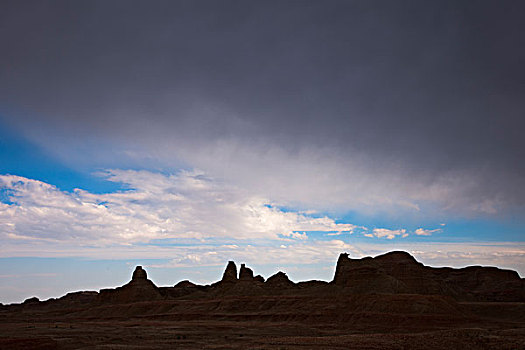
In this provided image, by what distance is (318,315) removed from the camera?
73.1 metres

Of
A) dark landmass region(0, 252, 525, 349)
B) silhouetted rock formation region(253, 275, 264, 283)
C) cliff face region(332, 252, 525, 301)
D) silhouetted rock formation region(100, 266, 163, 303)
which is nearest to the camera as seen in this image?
dark landmass region(0, 252, 525, 349)

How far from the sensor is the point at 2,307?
166m

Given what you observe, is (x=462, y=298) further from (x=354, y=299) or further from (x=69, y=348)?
(x=69, y=348)

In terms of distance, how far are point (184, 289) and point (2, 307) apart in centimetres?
7982

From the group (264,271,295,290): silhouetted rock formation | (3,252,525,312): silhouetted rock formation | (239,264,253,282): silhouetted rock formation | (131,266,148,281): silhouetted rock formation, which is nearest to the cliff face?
(3,252,525,312): silhouetted rock formation

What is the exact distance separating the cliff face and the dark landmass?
0.84 ft

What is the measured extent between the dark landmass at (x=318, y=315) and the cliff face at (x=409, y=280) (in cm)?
26

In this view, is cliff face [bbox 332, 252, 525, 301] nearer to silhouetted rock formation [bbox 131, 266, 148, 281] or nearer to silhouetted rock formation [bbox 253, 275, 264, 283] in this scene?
silhouetted rock formation [bbox 253, 275, 264, 283]

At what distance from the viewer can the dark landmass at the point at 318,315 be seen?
38.7m

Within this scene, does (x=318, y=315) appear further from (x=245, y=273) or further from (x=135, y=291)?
(x=135, y=291)

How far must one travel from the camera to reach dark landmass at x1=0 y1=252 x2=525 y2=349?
38.7 meters

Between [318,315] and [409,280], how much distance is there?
3147 centimetres

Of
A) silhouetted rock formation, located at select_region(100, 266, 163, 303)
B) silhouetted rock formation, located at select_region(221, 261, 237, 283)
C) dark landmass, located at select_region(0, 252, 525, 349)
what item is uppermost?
silhouetted rock formation, located at select_region(221, 261, 237, 283)

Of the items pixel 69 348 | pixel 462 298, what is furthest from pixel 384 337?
pixel 462 298
